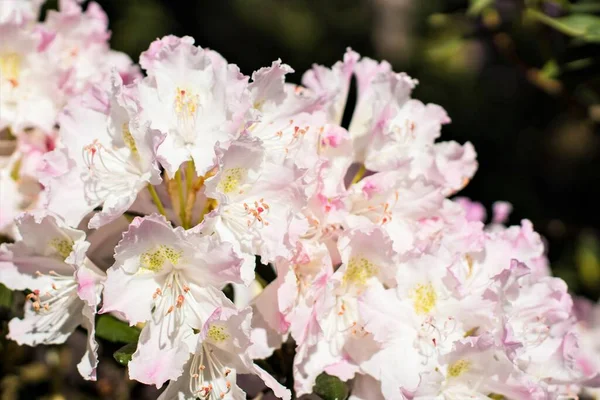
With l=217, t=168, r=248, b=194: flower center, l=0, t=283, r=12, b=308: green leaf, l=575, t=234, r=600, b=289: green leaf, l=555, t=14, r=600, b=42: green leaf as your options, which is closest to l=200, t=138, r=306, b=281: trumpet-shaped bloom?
l=217, t=168, r=248, b=194: flower center

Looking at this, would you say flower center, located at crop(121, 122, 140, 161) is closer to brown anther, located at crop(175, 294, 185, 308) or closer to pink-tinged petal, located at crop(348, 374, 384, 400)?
brown anther, located at crop(175, 294, 185, 308)

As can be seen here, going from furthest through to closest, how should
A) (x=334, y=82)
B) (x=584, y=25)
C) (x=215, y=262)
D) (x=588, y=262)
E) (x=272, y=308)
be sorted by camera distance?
1. (x=588, y=262)
2. (x=584, y=25)
3. (x=334, y=82)
4. (x=272, y=308)
5. (x=215, y=262)

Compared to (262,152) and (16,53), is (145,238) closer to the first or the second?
(262,152)

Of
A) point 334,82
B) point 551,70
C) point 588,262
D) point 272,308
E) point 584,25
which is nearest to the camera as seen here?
point 272,308

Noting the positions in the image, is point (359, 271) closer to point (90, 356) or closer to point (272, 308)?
point (272, 308)

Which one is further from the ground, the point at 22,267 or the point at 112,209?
the point at 112,209

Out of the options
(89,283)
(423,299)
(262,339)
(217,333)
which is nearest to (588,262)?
(423,299)

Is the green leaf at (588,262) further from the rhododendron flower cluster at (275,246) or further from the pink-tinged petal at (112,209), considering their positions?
the pink-tinged petal at (112,209)

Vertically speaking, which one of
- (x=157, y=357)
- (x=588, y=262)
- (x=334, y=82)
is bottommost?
(x=588, y=262)
